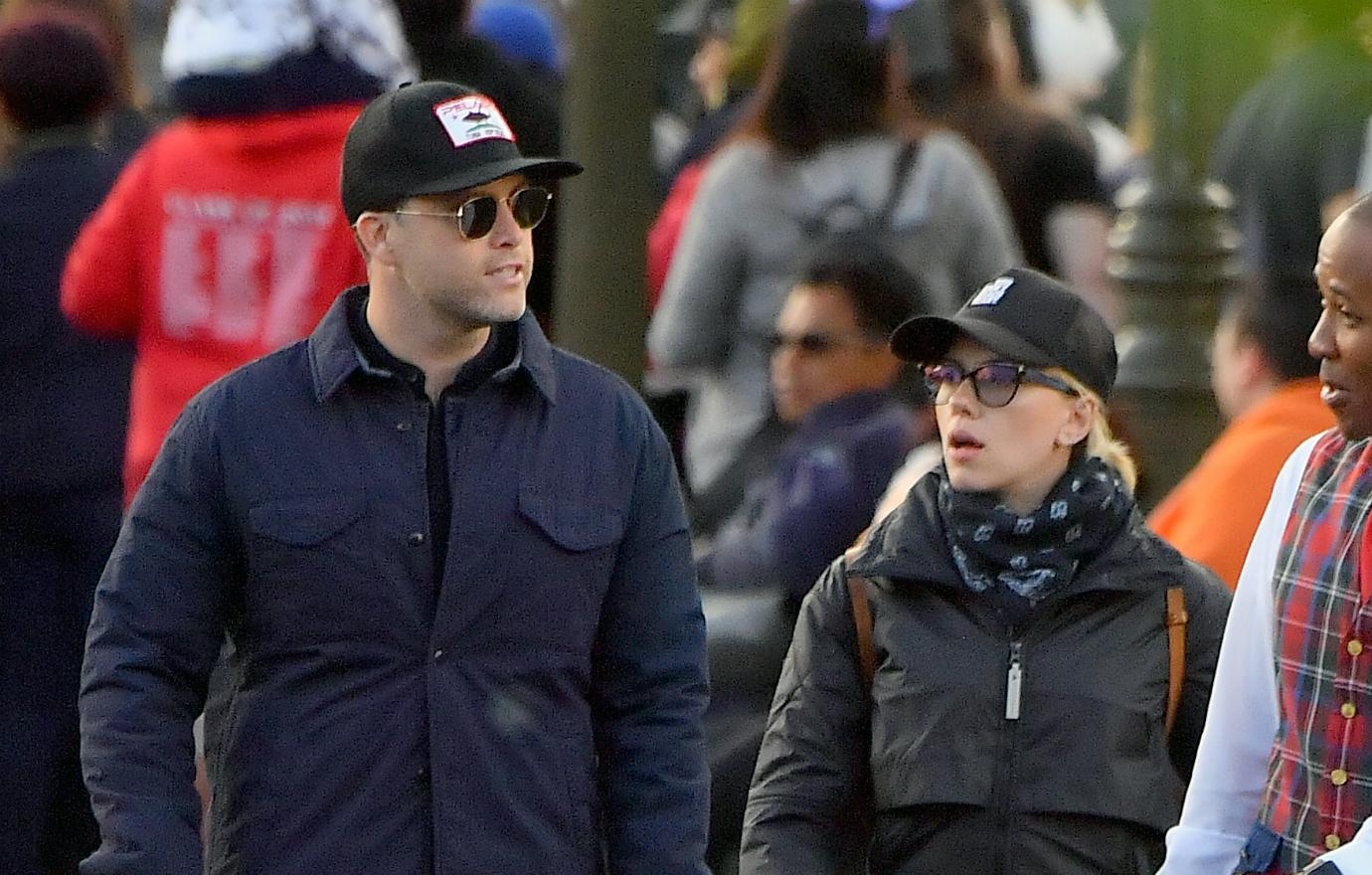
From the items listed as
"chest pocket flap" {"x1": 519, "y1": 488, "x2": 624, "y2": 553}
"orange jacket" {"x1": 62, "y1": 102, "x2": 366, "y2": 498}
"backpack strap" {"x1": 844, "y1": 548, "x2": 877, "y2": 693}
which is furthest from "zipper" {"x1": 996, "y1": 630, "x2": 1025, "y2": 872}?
"orange jacket" {"x1": 62, "y1": 102, "x2": 366, "y2": 498}

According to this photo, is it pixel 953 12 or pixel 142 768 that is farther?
pixel 953 12

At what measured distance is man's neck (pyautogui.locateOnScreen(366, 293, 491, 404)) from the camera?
3953 millimetres

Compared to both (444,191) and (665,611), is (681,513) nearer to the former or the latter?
(665,611)

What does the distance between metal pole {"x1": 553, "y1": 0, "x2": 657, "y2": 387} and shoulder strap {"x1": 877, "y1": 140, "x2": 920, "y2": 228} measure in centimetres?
60

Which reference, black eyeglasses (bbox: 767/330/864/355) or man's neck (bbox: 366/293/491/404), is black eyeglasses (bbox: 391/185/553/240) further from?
black eyeglasses (bbox: 767/330/864/355)

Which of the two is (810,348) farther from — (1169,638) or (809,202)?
(1169,638)

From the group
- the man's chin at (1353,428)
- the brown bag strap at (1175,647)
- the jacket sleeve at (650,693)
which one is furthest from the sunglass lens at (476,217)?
the man's chin at (1353,428)

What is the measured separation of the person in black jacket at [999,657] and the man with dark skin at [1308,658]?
12.6 inches

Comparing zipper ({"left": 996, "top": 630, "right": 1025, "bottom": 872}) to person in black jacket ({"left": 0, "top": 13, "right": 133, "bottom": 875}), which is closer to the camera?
zipper ({"left": 996, "top": 630, "right": 1025, "bottom": 872})

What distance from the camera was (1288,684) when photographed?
11.5 feet

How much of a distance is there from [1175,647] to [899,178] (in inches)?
120

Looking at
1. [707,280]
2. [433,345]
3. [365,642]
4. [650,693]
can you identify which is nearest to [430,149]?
[433,345]

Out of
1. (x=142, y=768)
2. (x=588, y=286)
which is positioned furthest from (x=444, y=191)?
(x=588, y=286)

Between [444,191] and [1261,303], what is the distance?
7.61 ft
